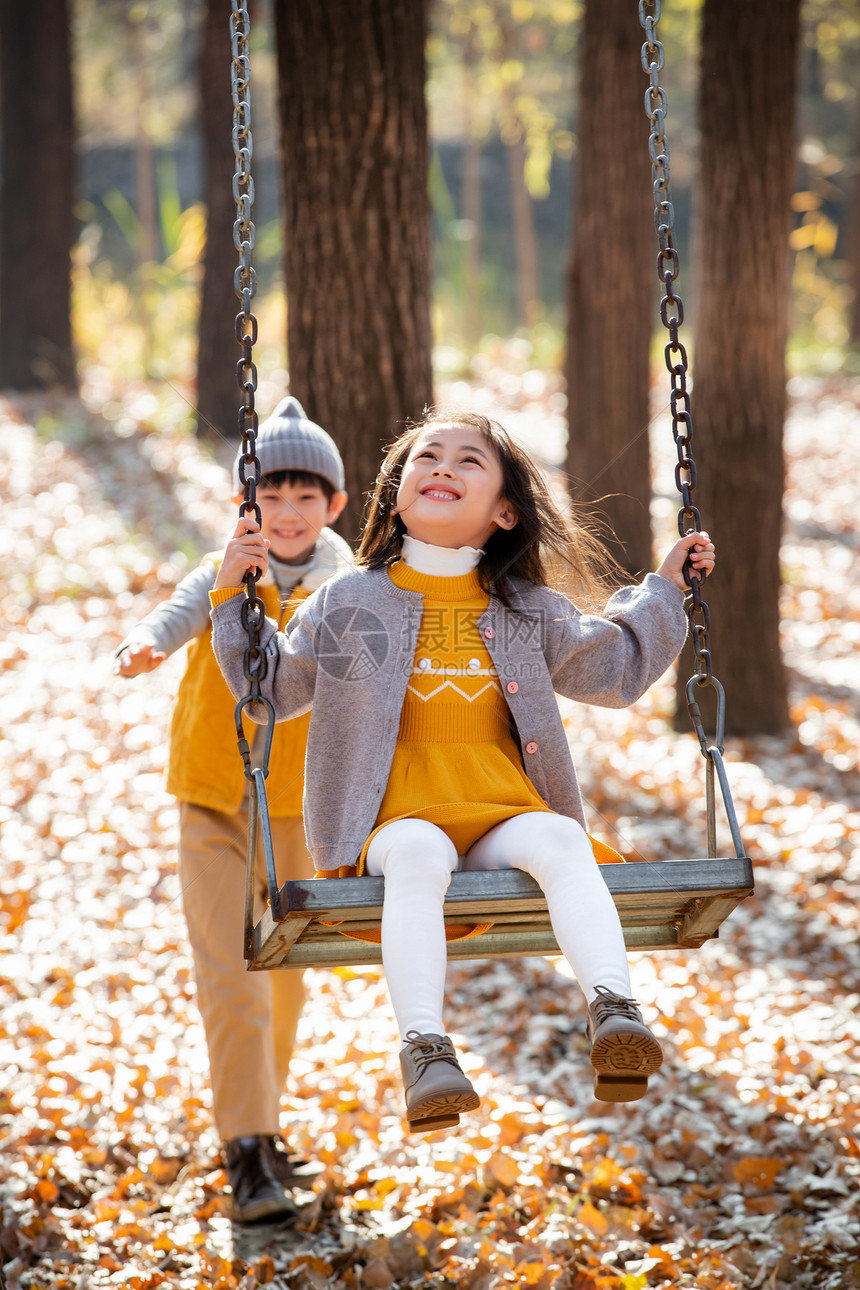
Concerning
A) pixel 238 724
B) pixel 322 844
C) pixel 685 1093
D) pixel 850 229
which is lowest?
pixel 685 1093

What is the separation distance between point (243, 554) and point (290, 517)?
2.12 feet

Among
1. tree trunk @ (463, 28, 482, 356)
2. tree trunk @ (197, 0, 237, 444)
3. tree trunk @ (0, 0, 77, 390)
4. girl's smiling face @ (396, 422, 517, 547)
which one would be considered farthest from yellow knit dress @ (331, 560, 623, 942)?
tree trunk @ (463, 28, 482, 356)

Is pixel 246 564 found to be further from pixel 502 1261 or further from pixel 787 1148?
pixel 787 1148

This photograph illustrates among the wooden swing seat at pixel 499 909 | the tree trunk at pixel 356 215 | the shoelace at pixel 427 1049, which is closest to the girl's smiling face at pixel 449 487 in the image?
the wooden swing seat at pixel 499 909

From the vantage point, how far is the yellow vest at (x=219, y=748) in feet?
11.0

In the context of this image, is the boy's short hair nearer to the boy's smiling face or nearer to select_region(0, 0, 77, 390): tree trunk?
the boy's smiling face

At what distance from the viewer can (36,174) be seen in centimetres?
1220

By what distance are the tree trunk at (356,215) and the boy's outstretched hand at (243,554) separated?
5.64ft

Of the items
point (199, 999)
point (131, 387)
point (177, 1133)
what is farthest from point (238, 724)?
point (131, 387)

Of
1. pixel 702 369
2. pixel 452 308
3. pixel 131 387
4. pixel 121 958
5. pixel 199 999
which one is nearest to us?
pixel 199 999

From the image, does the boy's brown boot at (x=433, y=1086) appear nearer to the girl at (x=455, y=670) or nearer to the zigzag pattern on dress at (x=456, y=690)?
the girl at (x=455, y=670)

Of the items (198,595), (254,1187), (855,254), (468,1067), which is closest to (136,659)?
(198,595)

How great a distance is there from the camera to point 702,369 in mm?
6793

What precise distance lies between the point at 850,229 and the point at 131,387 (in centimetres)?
923
